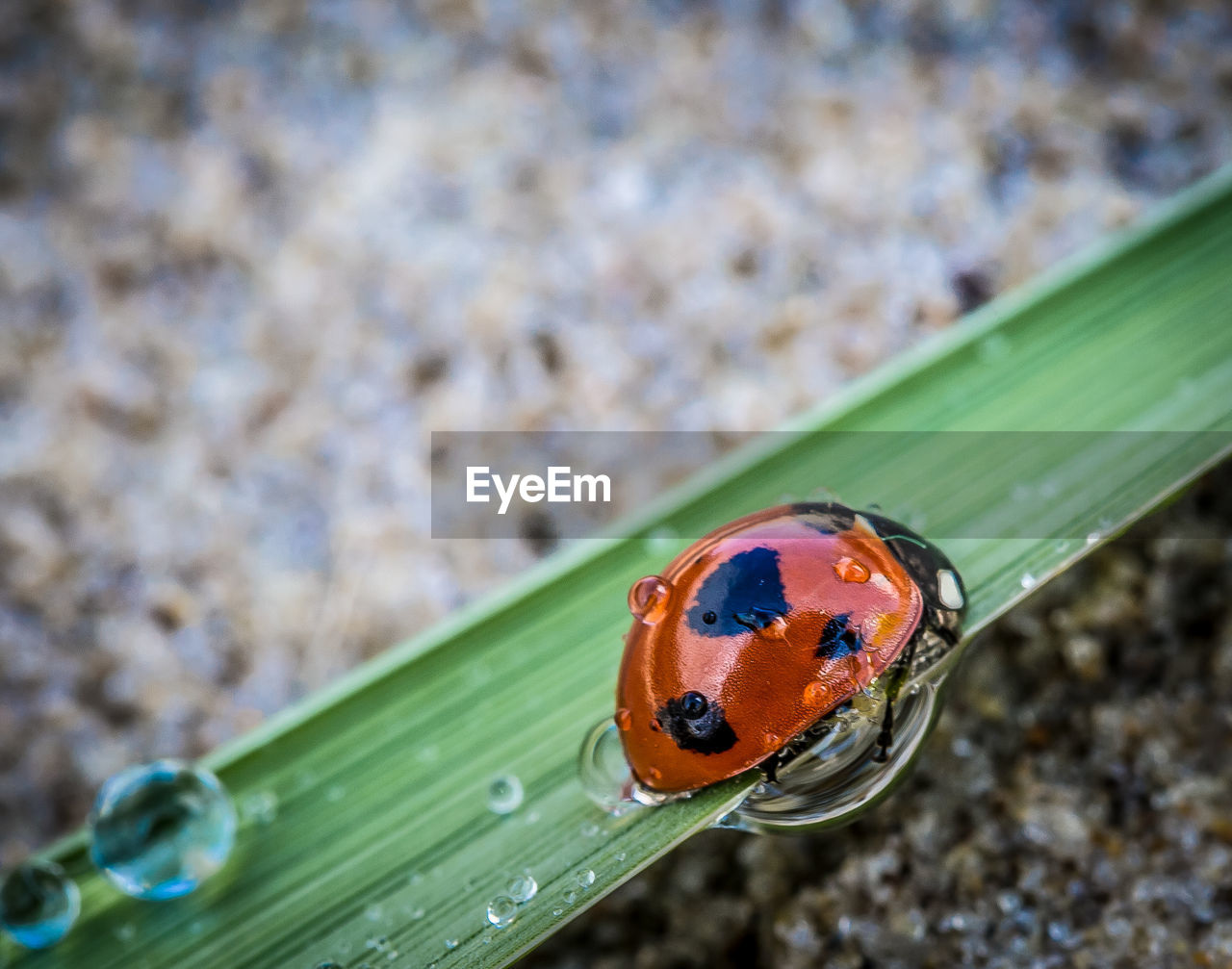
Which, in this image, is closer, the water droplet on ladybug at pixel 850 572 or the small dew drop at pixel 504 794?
the water droplet on ladybug at pixel 850 572

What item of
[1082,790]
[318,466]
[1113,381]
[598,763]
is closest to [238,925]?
[598,763]

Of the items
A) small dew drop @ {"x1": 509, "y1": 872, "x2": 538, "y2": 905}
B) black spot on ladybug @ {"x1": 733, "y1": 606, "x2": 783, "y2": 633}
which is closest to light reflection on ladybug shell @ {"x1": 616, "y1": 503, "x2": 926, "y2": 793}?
black spot on ladybug @ {"x1": 733, "y1": 606, "x2": 783, "y2": 633}

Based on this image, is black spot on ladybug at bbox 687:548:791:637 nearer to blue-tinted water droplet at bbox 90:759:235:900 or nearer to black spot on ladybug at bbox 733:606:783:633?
black spot on ladybug at bbox 733:606:783:633

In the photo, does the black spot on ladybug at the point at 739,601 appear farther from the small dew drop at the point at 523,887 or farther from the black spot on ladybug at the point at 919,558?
the small dew drop at the point at 523,887

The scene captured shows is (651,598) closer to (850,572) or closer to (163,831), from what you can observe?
(850,572)

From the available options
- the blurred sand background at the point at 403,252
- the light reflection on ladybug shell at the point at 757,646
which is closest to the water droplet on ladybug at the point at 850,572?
the light reflection on ladybug shell at the point at 757,646

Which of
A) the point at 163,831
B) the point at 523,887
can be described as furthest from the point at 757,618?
the point at 163,831
